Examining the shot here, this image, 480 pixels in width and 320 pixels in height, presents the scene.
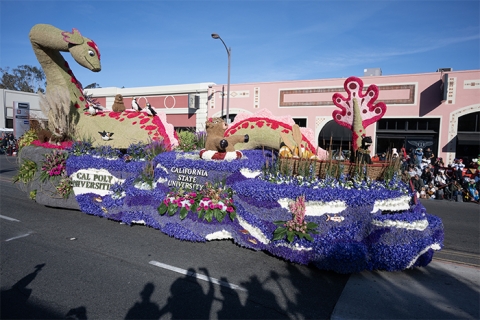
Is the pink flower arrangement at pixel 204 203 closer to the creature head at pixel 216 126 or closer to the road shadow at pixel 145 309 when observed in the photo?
the creature head at pixel 216 126

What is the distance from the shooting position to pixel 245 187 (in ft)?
17.1

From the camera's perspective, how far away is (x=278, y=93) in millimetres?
18484

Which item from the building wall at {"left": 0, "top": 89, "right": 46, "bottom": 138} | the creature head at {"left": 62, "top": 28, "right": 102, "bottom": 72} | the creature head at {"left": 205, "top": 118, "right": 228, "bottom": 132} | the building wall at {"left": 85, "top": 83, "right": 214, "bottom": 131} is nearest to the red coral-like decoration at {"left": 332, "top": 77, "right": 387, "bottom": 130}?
the creature head at {"left": 205, "top": 118, "right": 228, "bottom": 132}

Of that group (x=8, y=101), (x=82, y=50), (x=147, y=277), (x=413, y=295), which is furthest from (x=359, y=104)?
(x=8, y=101)

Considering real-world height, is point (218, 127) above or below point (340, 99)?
below

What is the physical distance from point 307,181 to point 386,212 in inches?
52.4

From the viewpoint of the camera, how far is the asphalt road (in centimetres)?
349

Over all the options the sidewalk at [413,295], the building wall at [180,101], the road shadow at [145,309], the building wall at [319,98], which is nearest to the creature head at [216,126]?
the road shadow at [145,309]

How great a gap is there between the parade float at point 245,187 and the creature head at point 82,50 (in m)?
0.04

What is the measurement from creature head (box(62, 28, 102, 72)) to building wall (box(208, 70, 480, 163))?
6.03 m

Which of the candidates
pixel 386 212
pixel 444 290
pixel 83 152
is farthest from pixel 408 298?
pixel 83 152

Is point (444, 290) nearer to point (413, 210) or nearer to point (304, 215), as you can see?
point (413, 210)

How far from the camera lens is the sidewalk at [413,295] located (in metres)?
3.46

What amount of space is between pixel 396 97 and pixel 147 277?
52.5ft
